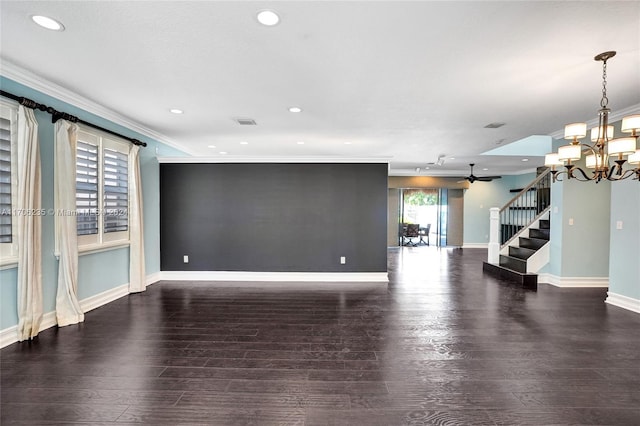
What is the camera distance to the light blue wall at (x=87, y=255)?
3092 millimetres

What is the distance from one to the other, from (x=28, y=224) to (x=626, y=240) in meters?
7.40

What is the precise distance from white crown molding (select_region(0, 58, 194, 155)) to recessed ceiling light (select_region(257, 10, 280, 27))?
2624 mm

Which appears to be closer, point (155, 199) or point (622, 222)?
point (622, 222)

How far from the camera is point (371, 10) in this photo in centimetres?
211

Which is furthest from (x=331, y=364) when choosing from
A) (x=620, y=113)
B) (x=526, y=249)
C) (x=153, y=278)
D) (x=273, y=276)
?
(x=526, y=249)

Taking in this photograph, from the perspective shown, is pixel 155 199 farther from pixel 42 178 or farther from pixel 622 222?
pixel 622 222

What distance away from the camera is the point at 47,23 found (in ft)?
7.55

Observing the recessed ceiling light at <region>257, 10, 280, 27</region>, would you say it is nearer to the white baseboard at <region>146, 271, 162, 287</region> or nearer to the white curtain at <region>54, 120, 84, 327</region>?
the white curtain at <region>54, 120, 84, 327</region>

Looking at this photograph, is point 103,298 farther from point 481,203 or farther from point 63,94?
point 481,203

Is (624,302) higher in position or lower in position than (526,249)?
lower

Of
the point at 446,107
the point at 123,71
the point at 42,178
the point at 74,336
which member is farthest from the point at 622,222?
the point at 42,178

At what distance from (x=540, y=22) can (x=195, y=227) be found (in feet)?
18.9

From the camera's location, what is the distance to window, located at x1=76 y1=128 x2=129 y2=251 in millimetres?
3998

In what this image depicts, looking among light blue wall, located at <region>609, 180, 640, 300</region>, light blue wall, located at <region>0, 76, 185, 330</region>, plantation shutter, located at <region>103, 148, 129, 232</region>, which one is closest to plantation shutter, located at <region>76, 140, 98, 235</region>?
plantation shutter, located at <region>103, 148, 129, 232</region>
